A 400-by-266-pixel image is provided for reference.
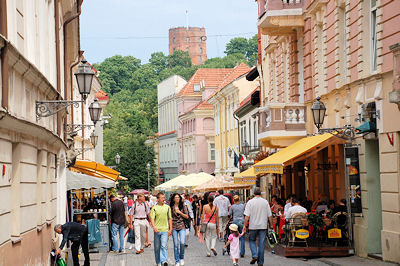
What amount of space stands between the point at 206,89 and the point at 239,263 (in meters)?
63.6

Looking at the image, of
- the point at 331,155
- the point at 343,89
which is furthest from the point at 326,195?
the point at 343,89

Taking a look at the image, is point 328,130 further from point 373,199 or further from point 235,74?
point 235,74

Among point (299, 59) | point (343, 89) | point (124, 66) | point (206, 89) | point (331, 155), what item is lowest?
point (331, 155)

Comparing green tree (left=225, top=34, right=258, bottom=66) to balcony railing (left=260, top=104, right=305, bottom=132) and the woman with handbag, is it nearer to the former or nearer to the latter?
balcony railing (left=260, top=104, right=305, bottom=132)

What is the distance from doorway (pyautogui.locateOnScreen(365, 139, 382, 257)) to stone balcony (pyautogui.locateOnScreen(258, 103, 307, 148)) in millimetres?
7185

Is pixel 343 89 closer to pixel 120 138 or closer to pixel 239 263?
pixel 239 263

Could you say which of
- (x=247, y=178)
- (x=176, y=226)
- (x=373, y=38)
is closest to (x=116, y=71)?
(x=247, y=178)

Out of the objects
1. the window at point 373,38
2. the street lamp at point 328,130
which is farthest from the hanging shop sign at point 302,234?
the window at point 373,38

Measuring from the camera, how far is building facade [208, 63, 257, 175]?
188ft

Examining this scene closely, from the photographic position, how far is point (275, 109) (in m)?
26.9

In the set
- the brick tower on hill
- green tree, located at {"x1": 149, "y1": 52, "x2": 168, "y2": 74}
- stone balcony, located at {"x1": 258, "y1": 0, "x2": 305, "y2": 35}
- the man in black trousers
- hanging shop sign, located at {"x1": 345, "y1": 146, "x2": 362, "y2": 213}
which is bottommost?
the man in black trousers

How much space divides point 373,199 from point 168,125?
8243 cm

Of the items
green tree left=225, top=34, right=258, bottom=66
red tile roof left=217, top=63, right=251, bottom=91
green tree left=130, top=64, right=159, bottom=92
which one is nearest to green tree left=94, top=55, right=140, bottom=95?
green tree left=130, top=64, right=159, bottom=92

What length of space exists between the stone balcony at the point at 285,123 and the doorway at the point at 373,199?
23.6 ft
